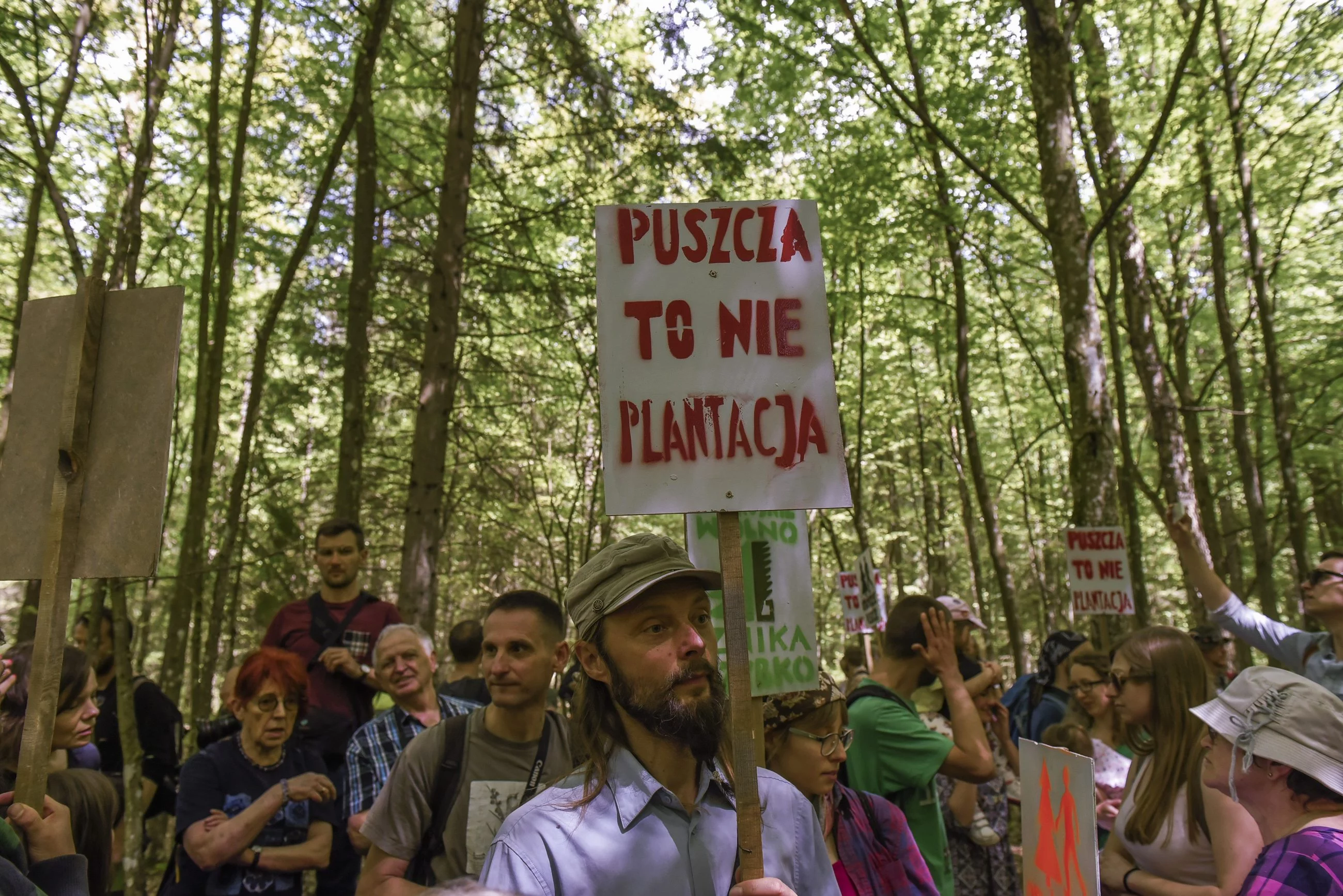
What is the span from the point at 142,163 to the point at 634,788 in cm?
494

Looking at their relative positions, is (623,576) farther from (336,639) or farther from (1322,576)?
(1322,576)

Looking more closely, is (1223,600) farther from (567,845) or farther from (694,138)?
(694,138)

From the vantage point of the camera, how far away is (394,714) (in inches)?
184

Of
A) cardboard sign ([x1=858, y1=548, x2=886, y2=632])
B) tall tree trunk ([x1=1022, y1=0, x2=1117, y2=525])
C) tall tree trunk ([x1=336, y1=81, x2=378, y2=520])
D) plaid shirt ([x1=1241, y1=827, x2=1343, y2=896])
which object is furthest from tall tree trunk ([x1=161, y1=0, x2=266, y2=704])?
tall tree trunk ([x1=1022, y1=0, x2=1117, y2=525])

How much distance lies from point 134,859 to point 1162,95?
47.1 ft

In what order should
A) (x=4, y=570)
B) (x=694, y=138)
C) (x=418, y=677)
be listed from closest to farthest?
1. (x=4, y=570)
2. (x=418, y=677)
3. (x=694, y=138)

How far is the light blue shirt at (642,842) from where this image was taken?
2.14 metres

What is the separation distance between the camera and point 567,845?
2162 mm

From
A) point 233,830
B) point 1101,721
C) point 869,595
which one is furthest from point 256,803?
point 869,595

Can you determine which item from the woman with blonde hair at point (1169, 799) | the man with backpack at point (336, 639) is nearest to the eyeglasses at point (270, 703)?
the man with backpack at point (336, 639)

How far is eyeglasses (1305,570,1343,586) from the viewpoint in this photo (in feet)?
16.6

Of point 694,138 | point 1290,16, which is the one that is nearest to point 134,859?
point 694,138

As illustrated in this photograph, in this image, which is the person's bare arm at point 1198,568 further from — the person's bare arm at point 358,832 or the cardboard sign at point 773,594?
the person's bare arm at point 358,832

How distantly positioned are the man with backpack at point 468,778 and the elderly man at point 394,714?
65cm
